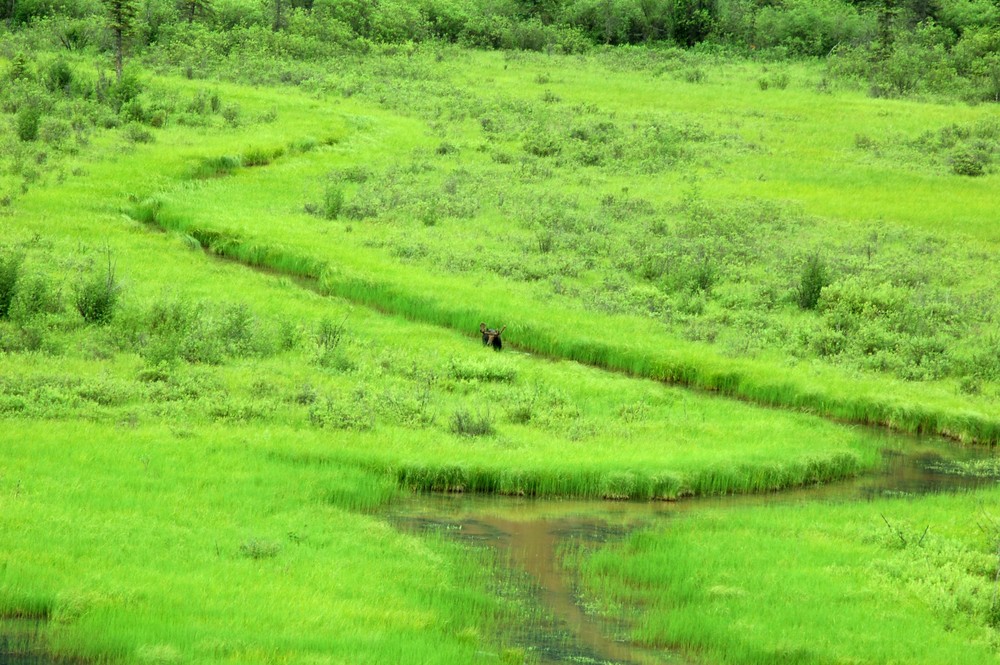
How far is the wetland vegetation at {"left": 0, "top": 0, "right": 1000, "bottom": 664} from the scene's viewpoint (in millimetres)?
15359

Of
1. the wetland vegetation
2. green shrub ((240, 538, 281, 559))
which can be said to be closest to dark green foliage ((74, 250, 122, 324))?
the wetland vegetation

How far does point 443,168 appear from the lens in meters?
51.5

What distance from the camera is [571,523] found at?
1958 centimetres

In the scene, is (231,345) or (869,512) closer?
(869,512)

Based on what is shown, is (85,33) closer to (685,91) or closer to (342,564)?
(685,91)

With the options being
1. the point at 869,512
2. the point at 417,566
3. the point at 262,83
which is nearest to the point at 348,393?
the point at 417,566

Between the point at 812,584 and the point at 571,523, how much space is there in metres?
4.13

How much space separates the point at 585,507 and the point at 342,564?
212 inches

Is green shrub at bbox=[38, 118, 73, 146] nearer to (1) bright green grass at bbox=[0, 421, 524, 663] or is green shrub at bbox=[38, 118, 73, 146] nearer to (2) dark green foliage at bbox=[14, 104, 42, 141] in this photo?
(2) dark green foliage at bbox=[14, 104, 42, 141]

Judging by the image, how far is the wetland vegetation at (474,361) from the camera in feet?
50.4

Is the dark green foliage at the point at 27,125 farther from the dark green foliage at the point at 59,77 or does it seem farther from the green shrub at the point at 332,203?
the green shrub at the point at 332,203

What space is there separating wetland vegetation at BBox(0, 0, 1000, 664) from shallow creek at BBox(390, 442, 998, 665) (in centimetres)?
18

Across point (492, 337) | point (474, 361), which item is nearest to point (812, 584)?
point (474, 361)

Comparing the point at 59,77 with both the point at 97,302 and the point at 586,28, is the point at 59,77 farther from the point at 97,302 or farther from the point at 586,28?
the point at 586,28
